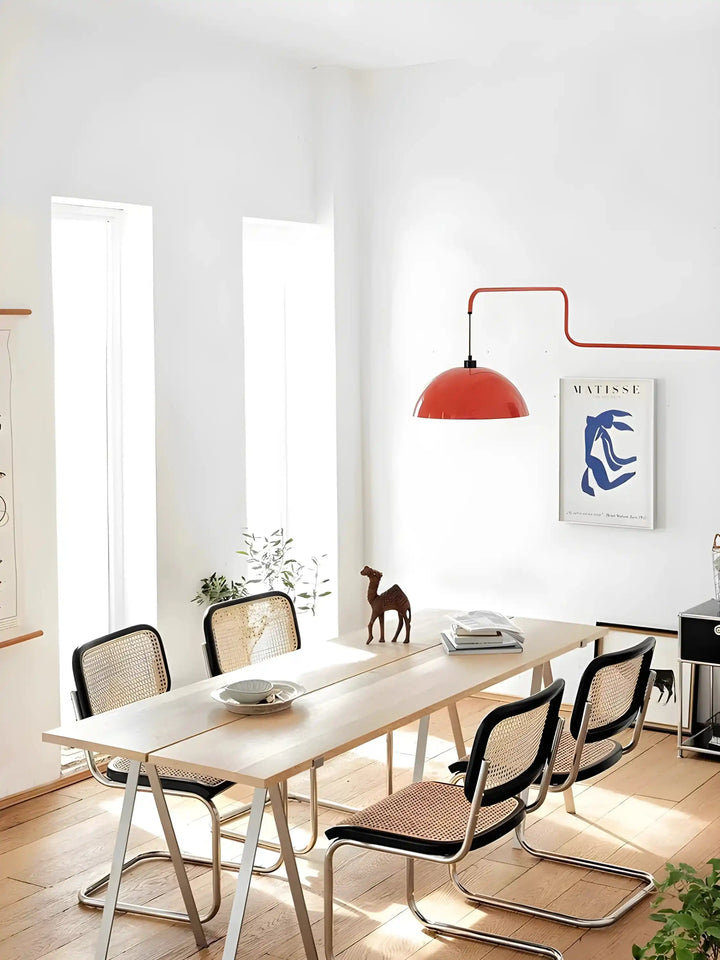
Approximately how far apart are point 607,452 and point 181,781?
275 cm

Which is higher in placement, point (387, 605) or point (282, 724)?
point (387, 605)

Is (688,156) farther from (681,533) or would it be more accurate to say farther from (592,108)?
(681,533)

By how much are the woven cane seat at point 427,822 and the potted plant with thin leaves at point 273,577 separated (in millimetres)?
2098

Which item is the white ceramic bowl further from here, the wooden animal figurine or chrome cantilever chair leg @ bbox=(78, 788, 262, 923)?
the wooden animal figurine

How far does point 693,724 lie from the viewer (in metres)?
5.28

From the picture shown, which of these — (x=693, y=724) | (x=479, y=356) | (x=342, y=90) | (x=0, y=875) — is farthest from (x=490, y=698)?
(x=342, y=90)

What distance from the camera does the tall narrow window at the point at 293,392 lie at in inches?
235

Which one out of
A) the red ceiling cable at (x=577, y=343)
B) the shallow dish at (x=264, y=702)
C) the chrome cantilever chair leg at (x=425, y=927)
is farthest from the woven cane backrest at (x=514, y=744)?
the red ceiling cable at (x=577, y=343)

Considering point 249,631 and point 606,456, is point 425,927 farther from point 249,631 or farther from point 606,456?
point 606,456

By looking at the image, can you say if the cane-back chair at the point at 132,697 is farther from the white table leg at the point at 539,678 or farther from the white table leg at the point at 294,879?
the white table leg at the point at 539,678

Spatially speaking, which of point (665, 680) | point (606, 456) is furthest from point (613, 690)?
point (606, 456)

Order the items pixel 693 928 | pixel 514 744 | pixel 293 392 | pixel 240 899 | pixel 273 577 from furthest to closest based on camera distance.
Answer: pixel 293 392 < pixel 273 577 < pixel 514 744 < pixel 240 899 < pixel 693 928

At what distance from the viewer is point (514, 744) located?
3154mm

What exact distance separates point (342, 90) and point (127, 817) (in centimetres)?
390
